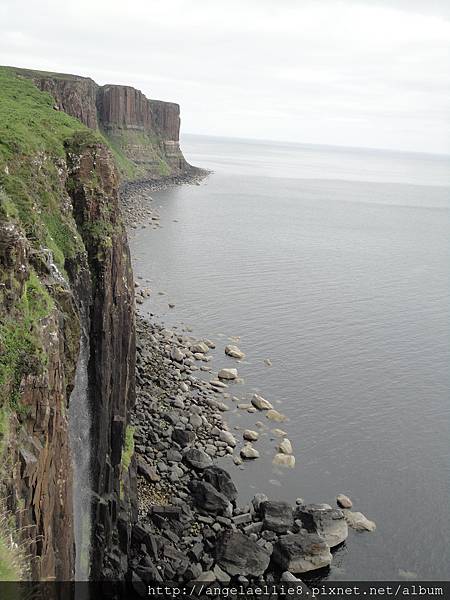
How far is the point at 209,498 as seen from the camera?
87.8 feet

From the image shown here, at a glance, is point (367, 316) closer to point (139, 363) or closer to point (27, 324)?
point (139, 363)

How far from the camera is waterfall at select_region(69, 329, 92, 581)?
17.8m

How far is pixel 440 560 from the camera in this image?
25.8 m

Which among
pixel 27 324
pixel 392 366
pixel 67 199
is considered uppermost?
pixel 67 199

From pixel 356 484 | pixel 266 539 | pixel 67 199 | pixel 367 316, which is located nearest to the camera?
pixel 67 199

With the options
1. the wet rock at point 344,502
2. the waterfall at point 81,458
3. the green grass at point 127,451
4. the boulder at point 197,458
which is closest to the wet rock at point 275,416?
the boulder at point 197,458

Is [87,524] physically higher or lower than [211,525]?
higher

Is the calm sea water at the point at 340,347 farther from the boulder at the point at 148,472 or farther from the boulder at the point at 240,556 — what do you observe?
the boulder at the point at 148,472

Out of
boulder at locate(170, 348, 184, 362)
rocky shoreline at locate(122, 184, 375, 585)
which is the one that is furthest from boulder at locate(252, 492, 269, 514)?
boulder at locate(170, 348, 184, 362)

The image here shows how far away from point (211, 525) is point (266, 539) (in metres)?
2.61

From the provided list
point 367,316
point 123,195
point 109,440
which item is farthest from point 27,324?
point 123,195

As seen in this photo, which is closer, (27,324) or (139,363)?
(27,324)

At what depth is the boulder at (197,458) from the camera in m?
29.3

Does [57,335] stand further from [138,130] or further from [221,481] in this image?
[138,130]
